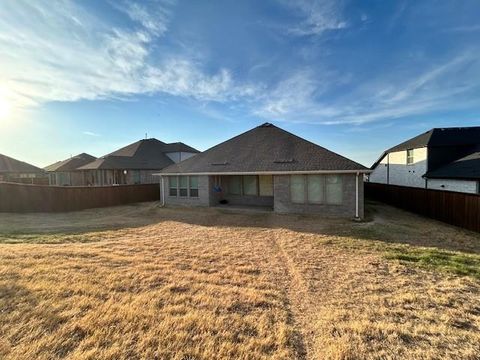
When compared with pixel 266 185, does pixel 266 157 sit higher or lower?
higher

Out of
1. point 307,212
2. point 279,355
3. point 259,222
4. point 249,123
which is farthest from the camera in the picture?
point 249,123

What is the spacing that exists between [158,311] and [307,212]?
11.1m

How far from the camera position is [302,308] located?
4406 mm

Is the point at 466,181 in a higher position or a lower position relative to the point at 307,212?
higher

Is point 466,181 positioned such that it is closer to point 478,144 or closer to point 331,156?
point 478,144

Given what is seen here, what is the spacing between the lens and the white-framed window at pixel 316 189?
43.0 ft

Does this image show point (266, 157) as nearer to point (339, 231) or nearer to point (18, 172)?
point (339, 231)

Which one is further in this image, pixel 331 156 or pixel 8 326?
pixel 331 156

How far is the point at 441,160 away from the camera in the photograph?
20.2 meters

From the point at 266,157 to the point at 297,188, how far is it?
126 inches

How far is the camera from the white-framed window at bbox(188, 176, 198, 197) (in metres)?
17.5

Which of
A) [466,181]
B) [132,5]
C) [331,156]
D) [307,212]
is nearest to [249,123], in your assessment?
[331,156]

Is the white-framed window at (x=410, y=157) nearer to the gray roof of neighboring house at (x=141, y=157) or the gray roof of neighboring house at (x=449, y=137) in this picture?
the gray roof of neighboring house at (x=449, y=137)

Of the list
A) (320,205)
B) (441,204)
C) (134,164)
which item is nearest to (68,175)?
(134,164)
